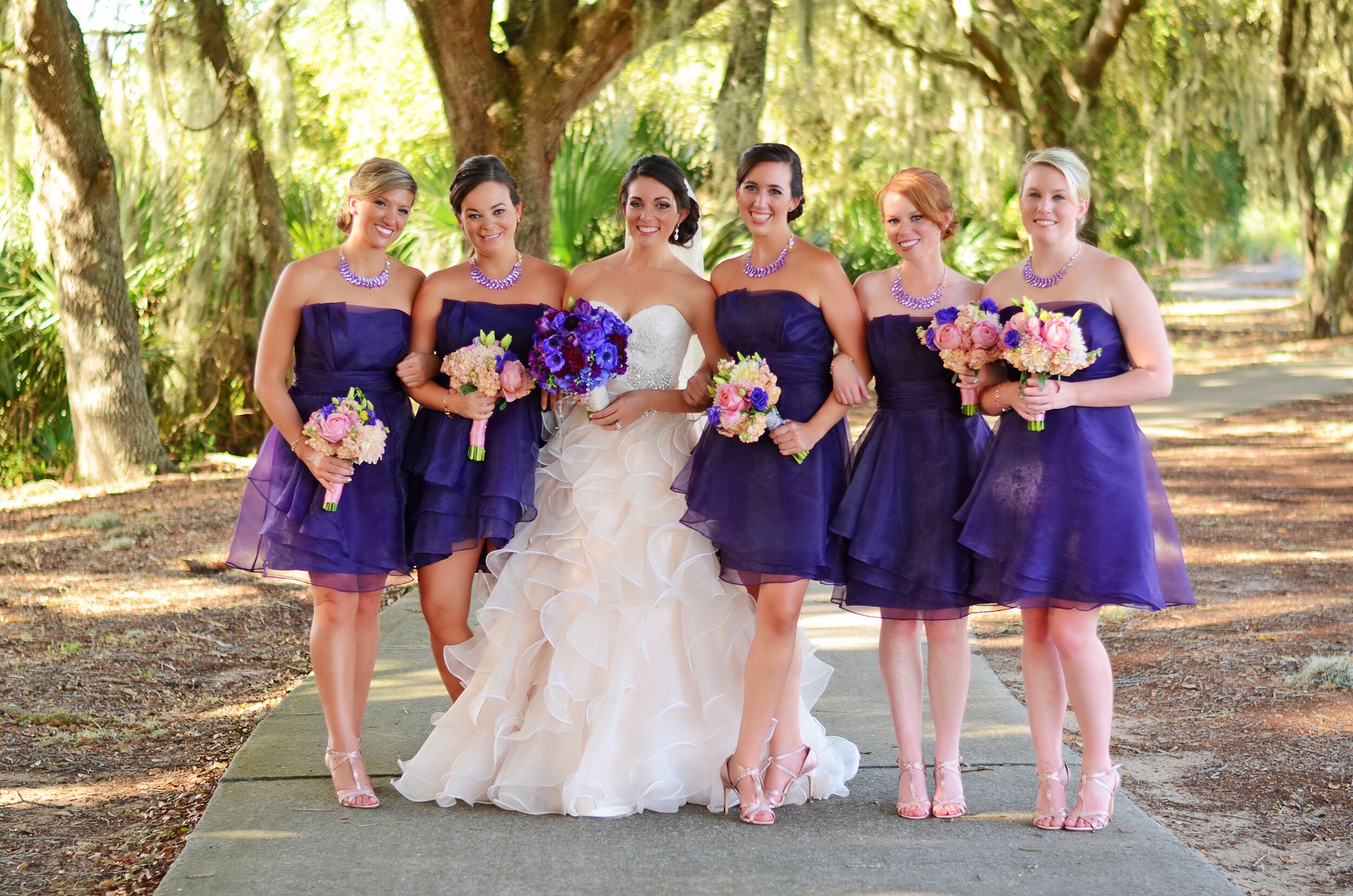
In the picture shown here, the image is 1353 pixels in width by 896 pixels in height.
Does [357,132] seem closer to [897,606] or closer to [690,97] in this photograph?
[690,97]

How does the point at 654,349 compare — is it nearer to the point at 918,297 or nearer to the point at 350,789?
the point at 918,297

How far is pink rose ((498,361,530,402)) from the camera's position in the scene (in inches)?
167

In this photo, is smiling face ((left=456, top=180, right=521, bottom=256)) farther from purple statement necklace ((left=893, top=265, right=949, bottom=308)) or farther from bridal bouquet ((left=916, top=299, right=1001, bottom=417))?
bridal bouquet ((left=916, top=299, right=1001, bottom=417))

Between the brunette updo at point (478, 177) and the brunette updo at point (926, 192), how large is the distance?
Result: 1262 mm

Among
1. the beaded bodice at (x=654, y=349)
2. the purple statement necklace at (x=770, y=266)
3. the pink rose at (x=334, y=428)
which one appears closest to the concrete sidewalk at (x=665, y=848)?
the pink rose at (x=334, y=428)

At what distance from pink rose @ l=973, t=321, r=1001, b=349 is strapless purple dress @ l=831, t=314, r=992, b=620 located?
0.82 feet

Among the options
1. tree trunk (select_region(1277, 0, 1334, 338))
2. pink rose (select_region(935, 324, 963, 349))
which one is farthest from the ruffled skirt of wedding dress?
tree trunk (select_region(1277, 0, 1334, 338))

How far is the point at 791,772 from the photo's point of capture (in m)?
4.25

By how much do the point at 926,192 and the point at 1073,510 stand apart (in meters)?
1.08

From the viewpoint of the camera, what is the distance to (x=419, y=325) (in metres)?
4.43

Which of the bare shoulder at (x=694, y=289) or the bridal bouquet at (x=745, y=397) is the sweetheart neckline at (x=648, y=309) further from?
the bridal bouquet at (x=745, y=397)

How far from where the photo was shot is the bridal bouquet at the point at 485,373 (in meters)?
4.23

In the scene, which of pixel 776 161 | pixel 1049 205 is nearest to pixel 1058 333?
pixel 1049 205

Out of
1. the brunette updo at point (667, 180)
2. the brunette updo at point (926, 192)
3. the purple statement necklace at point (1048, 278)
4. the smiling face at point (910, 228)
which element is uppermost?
the brunette updo at point (667, 180)
